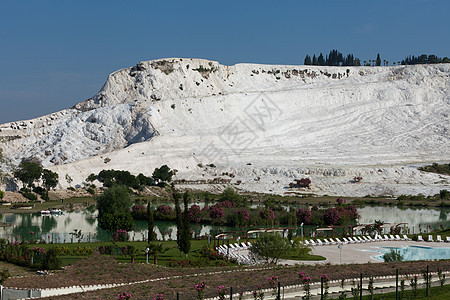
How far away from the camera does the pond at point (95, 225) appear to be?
1379 inches

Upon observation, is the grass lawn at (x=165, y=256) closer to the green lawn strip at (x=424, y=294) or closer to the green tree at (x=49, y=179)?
the green lawn strip at (x=424, y=294)

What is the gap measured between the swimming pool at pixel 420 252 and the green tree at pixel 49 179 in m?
37.0

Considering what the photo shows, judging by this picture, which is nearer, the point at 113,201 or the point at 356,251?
the point at 356,251

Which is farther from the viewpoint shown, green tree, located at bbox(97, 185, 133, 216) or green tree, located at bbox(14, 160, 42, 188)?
green tree, located at bbox(14, 160, 42, 188)

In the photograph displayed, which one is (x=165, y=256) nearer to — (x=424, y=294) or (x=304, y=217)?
(x=424, y=294)

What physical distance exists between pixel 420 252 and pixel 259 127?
6332 centimetres

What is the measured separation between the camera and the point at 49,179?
5816 cm

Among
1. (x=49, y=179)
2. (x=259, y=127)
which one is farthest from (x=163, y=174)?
(x=259, y=127)

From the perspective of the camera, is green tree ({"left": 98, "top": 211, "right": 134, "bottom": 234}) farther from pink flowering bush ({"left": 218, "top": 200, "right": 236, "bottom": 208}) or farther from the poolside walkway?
pink flowering bush ({"left": 218, "top": 200, "right": 236, "bottom": 208})

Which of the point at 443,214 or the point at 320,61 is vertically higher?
the point at 320,61

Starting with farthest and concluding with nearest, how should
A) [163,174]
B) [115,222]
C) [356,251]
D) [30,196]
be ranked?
[163,174], [30,196], [115,222], [356,251]

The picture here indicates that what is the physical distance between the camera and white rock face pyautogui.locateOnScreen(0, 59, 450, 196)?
236 feet

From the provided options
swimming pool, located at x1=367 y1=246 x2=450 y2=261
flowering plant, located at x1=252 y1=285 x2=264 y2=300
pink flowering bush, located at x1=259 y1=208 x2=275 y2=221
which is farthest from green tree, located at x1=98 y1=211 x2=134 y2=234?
flowering plant, located at x1=252 y1=285 x2=264 y2=300

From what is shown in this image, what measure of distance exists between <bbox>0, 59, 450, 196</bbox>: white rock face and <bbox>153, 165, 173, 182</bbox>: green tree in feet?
10.2
